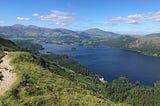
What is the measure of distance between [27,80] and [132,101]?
107 m

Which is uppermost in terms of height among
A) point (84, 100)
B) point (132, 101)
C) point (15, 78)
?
point (15, 78)

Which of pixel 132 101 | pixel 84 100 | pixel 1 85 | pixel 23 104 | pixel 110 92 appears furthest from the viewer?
pixel 110 92

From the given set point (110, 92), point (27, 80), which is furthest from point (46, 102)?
point (110, 92)

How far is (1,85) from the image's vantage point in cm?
4812

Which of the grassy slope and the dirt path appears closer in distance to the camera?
the grassy slope

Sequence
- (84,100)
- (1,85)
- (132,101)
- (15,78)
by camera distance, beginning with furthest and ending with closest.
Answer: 1. (132,101)
2. (15,78)
3. (1,85)
4. (84,100)

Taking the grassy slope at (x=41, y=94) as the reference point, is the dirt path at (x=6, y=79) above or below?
above

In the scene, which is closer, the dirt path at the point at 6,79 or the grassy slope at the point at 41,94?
the grassy slope at the point at 41,94

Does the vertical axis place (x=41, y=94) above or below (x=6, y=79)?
below

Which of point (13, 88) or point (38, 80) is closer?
point (13, 88)

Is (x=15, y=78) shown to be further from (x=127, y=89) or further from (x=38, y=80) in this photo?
(x=127, y=89)

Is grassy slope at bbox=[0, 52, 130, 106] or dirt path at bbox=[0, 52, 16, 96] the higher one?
dirt path at bbox=[0, 52, 16, 96]

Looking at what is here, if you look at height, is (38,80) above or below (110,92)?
above

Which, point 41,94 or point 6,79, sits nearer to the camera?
point 41,94
